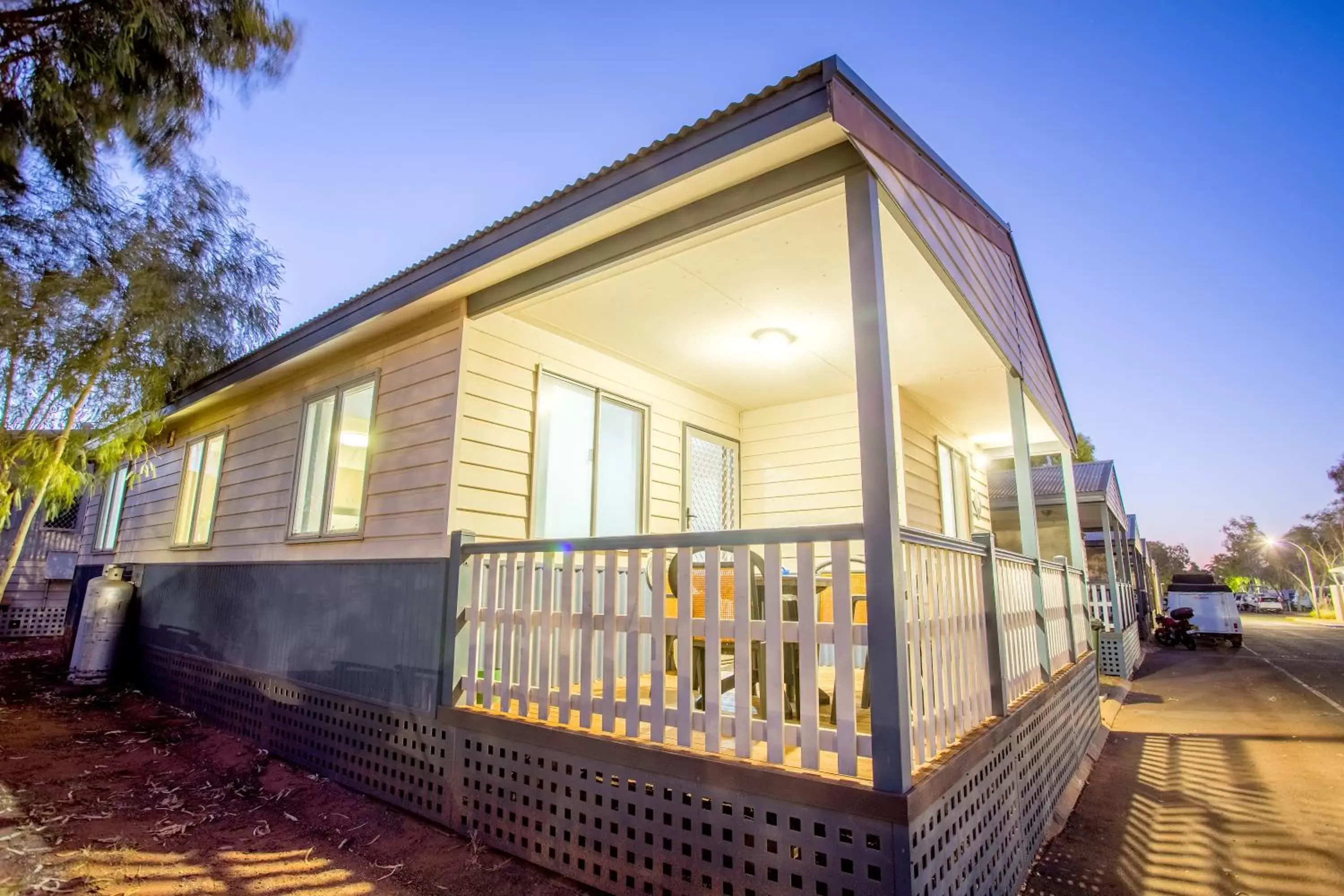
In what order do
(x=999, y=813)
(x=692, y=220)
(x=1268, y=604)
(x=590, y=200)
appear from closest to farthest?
(x=999, y=813)
(x=692, y=220)
(x=590, y=200)
(x=1268, y=604)

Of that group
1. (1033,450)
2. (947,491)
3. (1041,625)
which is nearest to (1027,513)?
(1041,625)

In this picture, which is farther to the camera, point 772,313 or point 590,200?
point 772,313

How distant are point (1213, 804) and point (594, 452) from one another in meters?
4.92

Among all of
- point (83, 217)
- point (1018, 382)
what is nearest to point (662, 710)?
point (1018, 382)

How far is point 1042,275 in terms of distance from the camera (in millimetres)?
7301

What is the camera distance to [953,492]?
7.67 m

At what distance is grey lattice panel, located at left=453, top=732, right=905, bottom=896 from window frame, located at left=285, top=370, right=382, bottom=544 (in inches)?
82.2

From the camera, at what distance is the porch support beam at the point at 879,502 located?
6.89 feet

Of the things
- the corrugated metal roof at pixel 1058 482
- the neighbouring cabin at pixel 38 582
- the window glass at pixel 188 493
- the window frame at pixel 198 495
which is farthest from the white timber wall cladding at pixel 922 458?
the neighbouring cabin at pixel 38 582

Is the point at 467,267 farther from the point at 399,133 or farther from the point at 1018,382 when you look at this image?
the point at 399,133

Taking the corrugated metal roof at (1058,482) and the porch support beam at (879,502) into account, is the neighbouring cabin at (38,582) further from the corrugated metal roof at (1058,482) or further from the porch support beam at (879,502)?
the corrugated metal roof at (1058,482)

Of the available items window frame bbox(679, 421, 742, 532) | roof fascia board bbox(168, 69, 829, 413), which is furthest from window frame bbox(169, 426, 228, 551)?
window frame bbox(679, 421, 742, 532)

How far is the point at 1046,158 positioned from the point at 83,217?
12684mm

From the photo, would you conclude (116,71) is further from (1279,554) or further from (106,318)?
(1279,554)
